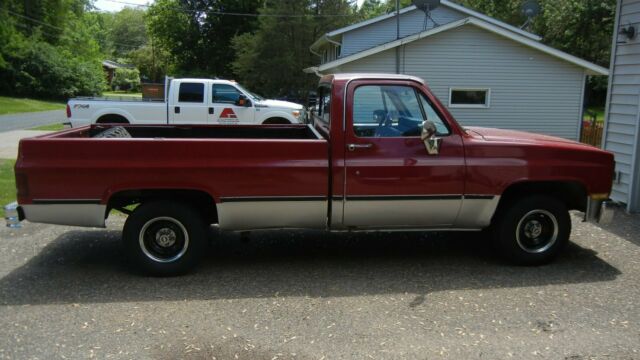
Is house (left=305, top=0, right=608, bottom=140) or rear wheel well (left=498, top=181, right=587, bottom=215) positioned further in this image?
house (left=305, top=0, right=608, bottom=140)

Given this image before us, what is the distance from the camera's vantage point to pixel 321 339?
4066 millimetres

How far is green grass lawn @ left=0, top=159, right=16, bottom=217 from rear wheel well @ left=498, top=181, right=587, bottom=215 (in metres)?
6.24

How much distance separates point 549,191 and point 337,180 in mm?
2271

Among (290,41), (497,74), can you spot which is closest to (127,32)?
(290,41)

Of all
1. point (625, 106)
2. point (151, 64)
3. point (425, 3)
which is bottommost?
point (625, 106)

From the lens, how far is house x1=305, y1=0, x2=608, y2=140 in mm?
17766

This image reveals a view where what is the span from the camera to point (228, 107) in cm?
1472

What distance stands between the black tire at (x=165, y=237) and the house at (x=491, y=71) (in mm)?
12823

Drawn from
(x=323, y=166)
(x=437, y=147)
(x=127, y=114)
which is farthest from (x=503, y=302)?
(x=127, y=114)

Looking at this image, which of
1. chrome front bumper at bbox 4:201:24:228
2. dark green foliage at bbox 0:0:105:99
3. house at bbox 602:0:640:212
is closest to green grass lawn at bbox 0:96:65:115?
dark green foliage at bbox 0:0:105:99

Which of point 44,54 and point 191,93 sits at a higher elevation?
point 44,54

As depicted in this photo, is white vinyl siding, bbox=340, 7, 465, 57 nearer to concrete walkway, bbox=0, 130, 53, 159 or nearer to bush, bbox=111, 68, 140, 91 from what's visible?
concrete walkway, bbox=0, 130, 53, 159

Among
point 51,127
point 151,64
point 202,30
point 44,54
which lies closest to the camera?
point 51,127

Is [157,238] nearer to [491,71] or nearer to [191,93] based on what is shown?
[191,93]
